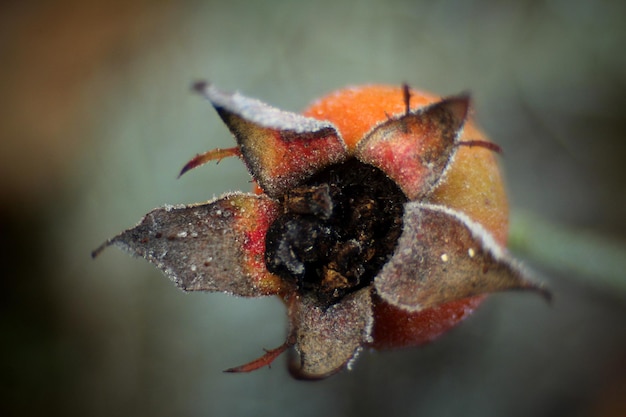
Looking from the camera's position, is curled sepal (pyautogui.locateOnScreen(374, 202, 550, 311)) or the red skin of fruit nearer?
curled sepal (pyautogui.locateOnScreen(374, 202, 550, 311))

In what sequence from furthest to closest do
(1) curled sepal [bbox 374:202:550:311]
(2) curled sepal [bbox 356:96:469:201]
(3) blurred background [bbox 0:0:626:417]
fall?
1. (3) blurred background [bbox 0:0:626:417]
2. (2) curled sepal [bbox 356:96:469:201]
3. (1) curled sepal [bbox 374:202:550:311]

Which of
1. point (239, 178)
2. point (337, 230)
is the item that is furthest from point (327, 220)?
point (239, 178)

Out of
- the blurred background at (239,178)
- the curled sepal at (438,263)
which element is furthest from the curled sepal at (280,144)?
the blurred background at (239,178)

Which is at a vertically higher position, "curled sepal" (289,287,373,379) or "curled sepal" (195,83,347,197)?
"curled sepal" (195,83,347,197)

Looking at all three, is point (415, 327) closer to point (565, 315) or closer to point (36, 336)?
point (565, 315)

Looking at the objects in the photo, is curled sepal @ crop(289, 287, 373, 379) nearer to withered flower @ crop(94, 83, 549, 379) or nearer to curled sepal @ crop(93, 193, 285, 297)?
withered flower @ crop(94, 83, 549, 379)

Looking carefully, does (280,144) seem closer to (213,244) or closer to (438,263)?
(213,244)

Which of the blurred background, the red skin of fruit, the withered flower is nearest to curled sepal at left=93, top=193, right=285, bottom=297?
the withered flower

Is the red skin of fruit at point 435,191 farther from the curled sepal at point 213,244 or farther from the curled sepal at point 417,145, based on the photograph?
the curled sepal at point 213,244
